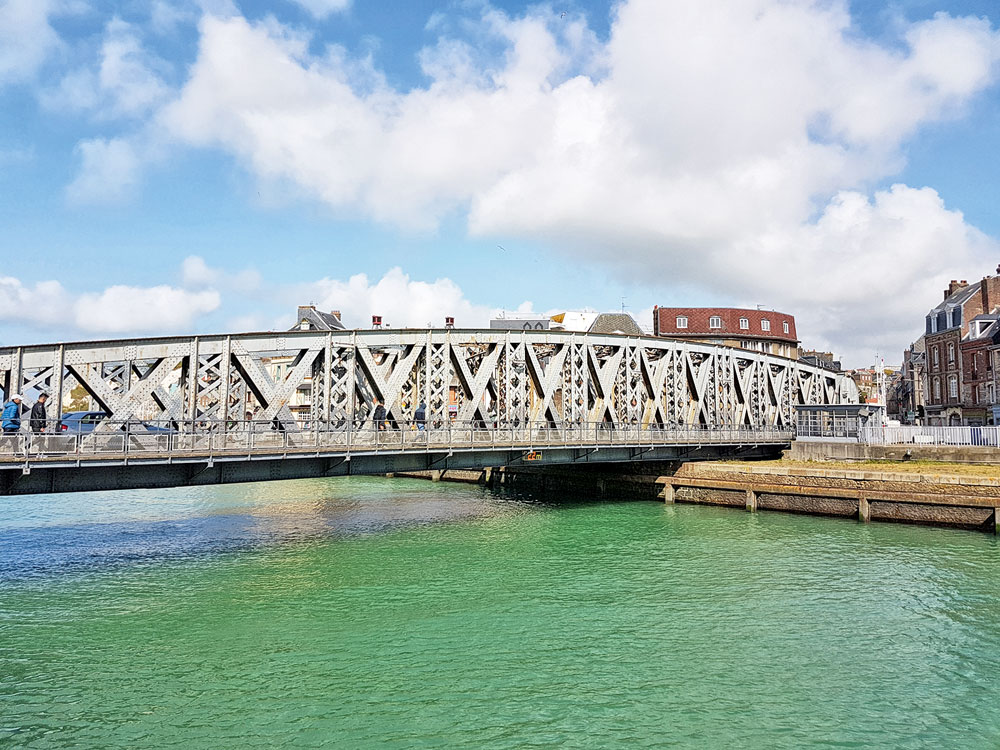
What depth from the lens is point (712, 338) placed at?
90062 mm

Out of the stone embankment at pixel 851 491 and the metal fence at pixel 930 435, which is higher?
the metal fence at pixel 930 435

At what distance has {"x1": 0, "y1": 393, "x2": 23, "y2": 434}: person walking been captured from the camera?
19891 mm

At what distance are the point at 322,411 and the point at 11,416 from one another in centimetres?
1311

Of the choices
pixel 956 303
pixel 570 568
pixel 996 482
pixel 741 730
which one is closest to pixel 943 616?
pixel 741 730

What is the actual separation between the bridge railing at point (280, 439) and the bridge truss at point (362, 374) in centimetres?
65

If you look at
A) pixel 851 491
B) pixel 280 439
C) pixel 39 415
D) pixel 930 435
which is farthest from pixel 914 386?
pixel 39 415

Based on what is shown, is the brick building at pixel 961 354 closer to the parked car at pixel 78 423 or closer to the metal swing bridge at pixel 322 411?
the metal swing bridge at pixel 322 411

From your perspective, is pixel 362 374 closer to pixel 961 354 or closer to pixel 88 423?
pixel 88 423

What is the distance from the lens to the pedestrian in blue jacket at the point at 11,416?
19906mm

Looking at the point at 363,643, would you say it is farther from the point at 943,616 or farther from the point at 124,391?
the point at 943,616

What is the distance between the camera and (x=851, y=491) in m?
32.2

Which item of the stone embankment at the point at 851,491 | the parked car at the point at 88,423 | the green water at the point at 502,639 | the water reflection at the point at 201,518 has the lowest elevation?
the green water at the point at 502,639

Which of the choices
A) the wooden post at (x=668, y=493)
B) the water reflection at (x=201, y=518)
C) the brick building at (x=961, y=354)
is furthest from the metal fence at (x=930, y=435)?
the brick building at (x=961, y=354)

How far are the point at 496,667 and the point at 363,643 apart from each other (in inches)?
139
